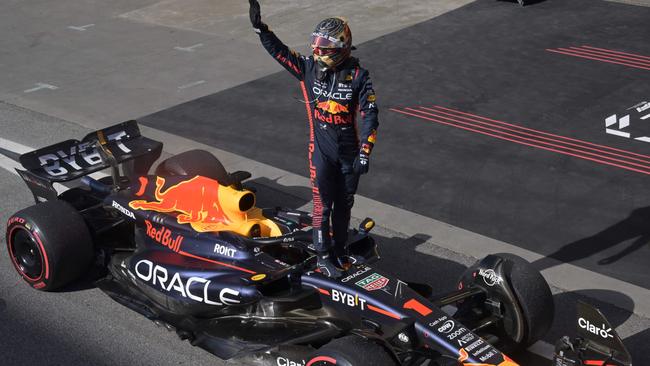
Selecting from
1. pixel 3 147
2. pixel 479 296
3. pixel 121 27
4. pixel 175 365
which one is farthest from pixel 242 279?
pixel 121 27

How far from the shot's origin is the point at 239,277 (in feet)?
22.9

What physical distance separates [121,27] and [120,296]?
1070cm

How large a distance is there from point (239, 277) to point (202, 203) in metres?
0.93

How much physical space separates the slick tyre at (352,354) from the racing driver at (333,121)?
0.82 meters

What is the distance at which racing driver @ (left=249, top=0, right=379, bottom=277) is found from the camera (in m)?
6.73

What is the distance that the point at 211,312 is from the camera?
712 centimetres

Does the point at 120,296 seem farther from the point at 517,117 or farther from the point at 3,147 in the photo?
the point at 517,117

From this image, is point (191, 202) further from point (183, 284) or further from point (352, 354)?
point (352, 354)

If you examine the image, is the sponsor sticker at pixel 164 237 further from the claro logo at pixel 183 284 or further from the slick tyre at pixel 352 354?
the slick tyre at pixel 352 354

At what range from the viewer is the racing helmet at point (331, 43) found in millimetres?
6652

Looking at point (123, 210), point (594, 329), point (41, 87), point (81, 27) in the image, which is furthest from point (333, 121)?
point (81, 27)

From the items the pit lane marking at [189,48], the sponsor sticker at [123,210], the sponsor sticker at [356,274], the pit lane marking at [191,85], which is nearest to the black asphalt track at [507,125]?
the pit lane marking at [191,85]

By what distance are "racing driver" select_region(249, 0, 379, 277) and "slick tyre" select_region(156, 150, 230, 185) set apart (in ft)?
5.14

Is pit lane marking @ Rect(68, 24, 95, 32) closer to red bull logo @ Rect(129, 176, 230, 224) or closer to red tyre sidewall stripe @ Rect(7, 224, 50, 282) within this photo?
red tyre sidewall stripe @ Rect(7, 224, 50, 282)
